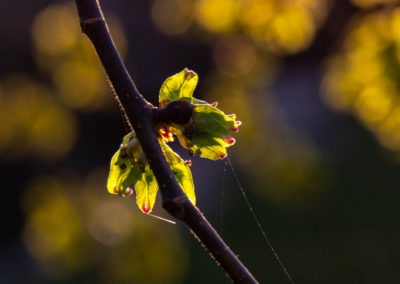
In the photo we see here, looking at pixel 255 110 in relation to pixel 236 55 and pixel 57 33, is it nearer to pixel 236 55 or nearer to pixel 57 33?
pixel 236 55

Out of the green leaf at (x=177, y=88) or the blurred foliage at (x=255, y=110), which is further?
the blurred foliage at (x=255, y=110)

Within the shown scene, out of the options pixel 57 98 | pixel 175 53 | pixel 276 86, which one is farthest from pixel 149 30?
pixel 57 98

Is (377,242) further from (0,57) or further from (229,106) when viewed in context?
(0,57)

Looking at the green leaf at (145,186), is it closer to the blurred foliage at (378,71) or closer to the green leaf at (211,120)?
the green leaf at (211,120)

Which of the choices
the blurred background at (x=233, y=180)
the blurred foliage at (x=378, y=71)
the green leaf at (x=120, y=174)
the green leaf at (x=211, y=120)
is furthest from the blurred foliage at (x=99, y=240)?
the green leaf at (x=211, y=120)

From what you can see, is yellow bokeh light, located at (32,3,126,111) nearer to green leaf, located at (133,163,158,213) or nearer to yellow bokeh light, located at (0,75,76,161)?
yellow bokeh light, located at (0,75,76,161)

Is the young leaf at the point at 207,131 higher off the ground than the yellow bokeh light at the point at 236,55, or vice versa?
the young leaf at the point at 207,131

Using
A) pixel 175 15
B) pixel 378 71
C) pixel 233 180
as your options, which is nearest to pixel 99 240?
pixel 175 15
